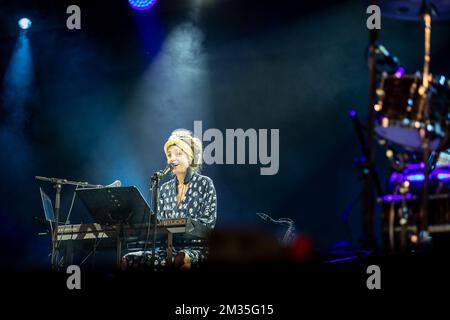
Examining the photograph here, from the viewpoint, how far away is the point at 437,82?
4.83 meters

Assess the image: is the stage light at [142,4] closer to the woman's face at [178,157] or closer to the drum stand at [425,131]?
the woman's face at [178,157]

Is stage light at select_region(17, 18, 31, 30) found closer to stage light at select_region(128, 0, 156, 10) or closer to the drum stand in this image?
stage light at select_region(128, 0, 156, 10)

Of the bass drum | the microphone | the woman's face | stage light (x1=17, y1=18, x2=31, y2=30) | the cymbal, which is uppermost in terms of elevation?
stage light (x1=17, y1=18, x2=31, y2=30)

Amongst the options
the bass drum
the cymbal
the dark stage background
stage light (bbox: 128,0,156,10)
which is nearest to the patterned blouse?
the dark stage background

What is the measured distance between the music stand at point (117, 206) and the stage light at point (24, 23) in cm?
465

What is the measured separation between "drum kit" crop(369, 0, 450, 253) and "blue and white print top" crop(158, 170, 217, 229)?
82.2 inches

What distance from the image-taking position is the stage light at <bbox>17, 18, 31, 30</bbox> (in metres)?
9.45

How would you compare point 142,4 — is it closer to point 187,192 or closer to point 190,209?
point 187,192

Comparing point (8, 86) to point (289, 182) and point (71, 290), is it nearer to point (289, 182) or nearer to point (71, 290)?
point (289, 182)

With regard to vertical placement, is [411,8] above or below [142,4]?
below

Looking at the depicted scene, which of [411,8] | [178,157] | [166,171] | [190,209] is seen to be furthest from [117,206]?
[411,8]

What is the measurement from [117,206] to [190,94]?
11.9 feet

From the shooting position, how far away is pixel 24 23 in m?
9.48
